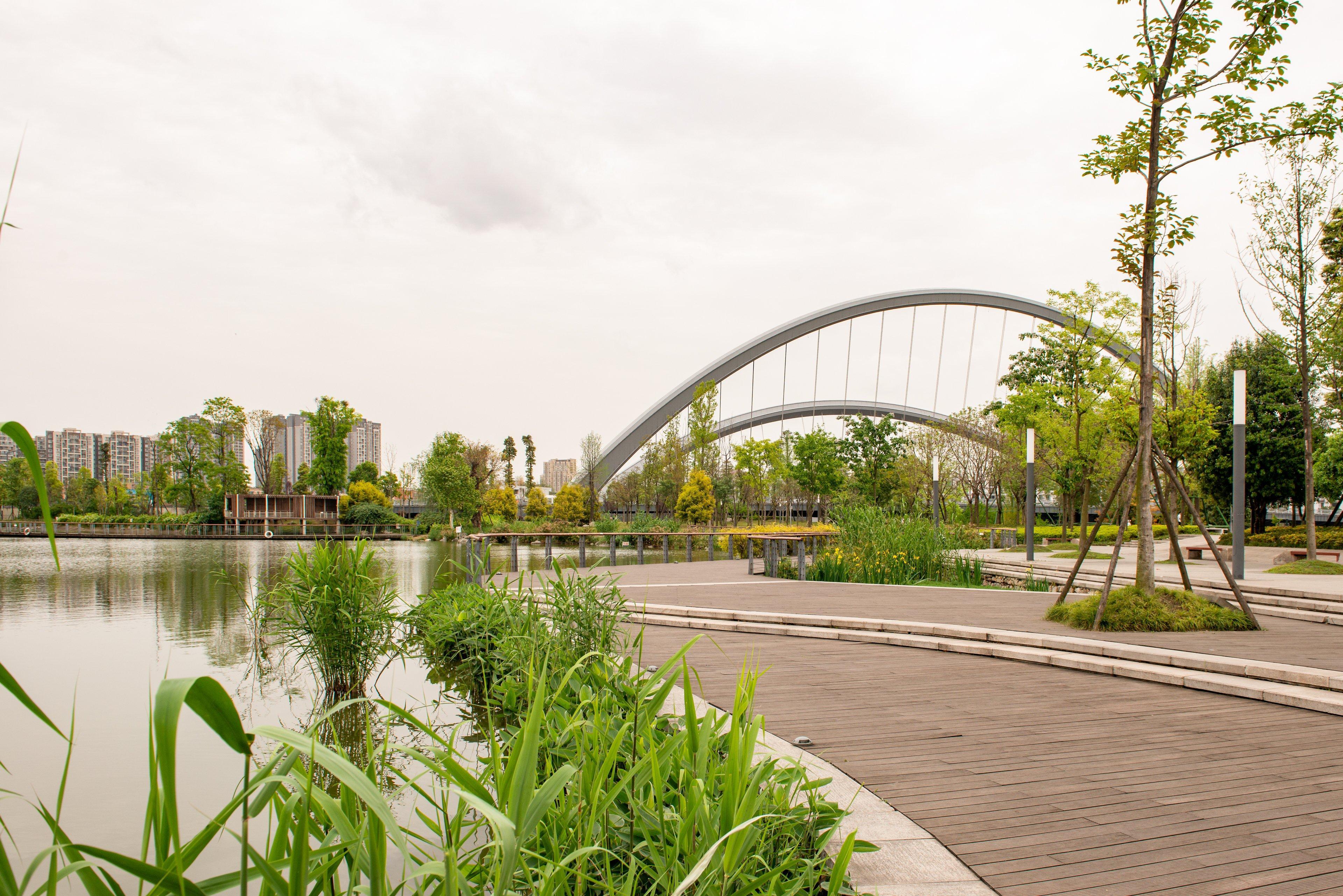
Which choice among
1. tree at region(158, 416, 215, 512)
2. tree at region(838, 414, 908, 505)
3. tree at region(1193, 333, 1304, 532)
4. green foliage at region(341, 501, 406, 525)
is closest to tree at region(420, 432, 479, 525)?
green foliage at region(341, 501, 406, 525)

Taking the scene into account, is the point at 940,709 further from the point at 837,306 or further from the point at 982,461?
the point at 837,306

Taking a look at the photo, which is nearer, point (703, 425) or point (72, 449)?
point (703, 425)

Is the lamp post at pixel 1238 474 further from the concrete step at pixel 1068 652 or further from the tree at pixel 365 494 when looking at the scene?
the tree at pixel 365 494

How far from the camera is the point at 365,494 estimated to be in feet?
177

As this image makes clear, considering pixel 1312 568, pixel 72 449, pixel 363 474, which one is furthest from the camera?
pixel 72 449

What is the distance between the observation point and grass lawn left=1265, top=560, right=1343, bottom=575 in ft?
41.0

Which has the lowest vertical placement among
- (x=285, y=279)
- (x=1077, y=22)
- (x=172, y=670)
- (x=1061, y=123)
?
(x=172, y=670)

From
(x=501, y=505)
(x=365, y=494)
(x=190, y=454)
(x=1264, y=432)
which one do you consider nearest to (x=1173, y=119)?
(x=1264, y=432)

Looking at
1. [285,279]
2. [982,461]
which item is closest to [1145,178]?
[285,279]

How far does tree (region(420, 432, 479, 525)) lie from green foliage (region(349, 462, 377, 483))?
18719 millimetres

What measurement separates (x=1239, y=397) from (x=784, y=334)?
99.3ft

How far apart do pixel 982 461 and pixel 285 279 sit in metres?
30.2

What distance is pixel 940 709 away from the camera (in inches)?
177

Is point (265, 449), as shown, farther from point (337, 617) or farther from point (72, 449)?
point (72, 449)
